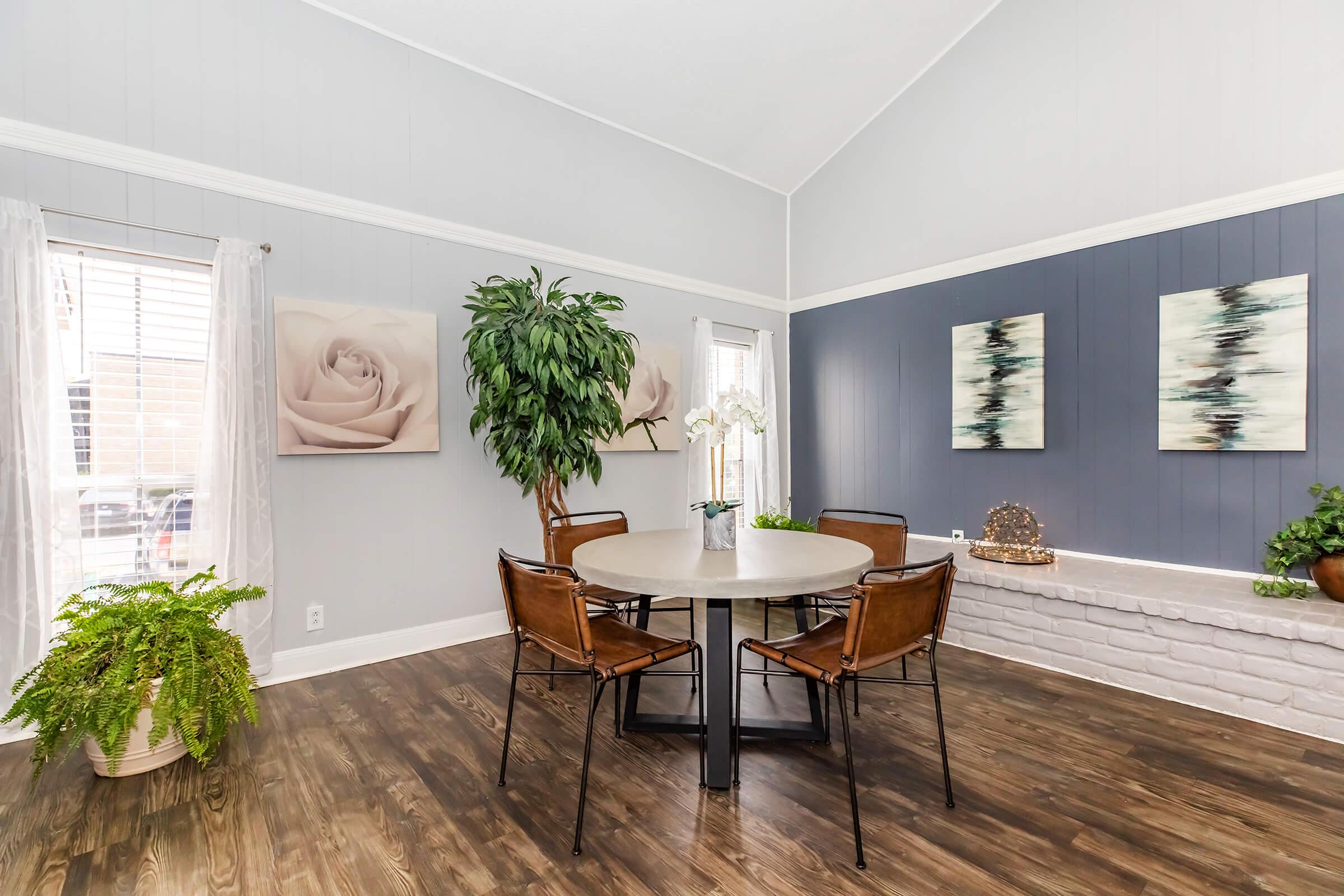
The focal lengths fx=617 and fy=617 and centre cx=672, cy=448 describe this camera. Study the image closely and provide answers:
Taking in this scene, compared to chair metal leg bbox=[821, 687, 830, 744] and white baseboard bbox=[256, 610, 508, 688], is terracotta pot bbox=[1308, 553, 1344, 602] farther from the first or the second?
white baseboard bbox=[256, 610, 508, 688]

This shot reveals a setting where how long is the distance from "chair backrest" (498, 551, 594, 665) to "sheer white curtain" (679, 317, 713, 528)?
2775 millimetres

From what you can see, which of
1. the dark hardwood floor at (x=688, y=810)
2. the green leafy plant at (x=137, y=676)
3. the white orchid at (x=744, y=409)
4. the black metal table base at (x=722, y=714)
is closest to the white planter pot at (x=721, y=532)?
the black metal table base at (x=722, y=714)

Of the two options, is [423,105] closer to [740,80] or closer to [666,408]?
[740,80]

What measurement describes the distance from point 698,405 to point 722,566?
2786mm

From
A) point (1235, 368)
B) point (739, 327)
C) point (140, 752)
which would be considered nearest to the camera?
point (140, 752)

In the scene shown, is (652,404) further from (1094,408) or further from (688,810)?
(688,810)

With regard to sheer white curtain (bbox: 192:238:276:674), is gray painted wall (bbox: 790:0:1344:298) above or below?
above

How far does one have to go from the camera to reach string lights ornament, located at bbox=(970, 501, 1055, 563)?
371cm

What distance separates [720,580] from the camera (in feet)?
6.15

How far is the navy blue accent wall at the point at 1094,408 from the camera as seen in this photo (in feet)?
10.1

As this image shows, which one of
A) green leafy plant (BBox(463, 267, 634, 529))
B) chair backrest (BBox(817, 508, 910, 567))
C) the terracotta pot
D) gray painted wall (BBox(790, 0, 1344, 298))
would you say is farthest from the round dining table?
gray painted wall (BBox(790, 0, 1344, 298))

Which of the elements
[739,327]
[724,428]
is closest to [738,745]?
[724,428]

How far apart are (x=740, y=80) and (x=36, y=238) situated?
384cm

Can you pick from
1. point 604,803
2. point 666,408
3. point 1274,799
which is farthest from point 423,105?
point 1274,799
